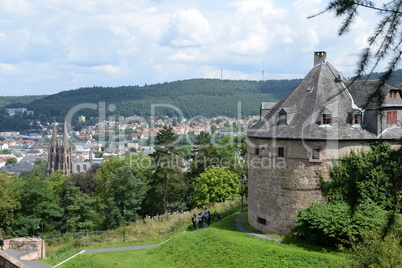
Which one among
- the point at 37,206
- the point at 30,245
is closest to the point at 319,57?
the point at 30,245

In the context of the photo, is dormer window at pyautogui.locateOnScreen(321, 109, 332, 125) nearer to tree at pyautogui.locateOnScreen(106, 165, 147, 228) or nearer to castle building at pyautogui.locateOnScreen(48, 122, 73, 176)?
tree at pyautogui.locateOnScreen(106, 165, 147, 228)

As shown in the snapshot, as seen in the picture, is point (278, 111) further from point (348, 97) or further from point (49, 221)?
point (49, 221)

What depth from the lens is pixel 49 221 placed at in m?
42.9

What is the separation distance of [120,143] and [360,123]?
6040 inches

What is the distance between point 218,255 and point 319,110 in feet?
33.3

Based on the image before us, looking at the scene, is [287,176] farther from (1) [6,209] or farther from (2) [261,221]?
(1) [6,209]

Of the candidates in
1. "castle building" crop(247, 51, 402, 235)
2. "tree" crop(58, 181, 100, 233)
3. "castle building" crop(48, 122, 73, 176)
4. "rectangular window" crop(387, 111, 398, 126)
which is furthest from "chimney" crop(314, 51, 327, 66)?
"castle building" crop(48, 122, 73, 176)

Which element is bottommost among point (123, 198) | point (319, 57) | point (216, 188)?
point (123, 198)

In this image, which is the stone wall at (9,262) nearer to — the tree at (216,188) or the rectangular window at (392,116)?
the tree at (216,188)

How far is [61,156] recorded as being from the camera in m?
126

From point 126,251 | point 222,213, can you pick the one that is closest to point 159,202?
point 222,213

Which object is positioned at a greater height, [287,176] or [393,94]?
[393,94]

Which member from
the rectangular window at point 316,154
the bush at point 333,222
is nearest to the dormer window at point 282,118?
the rectangular window at point 316,154

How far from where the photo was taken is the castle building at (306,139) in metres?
22.9
